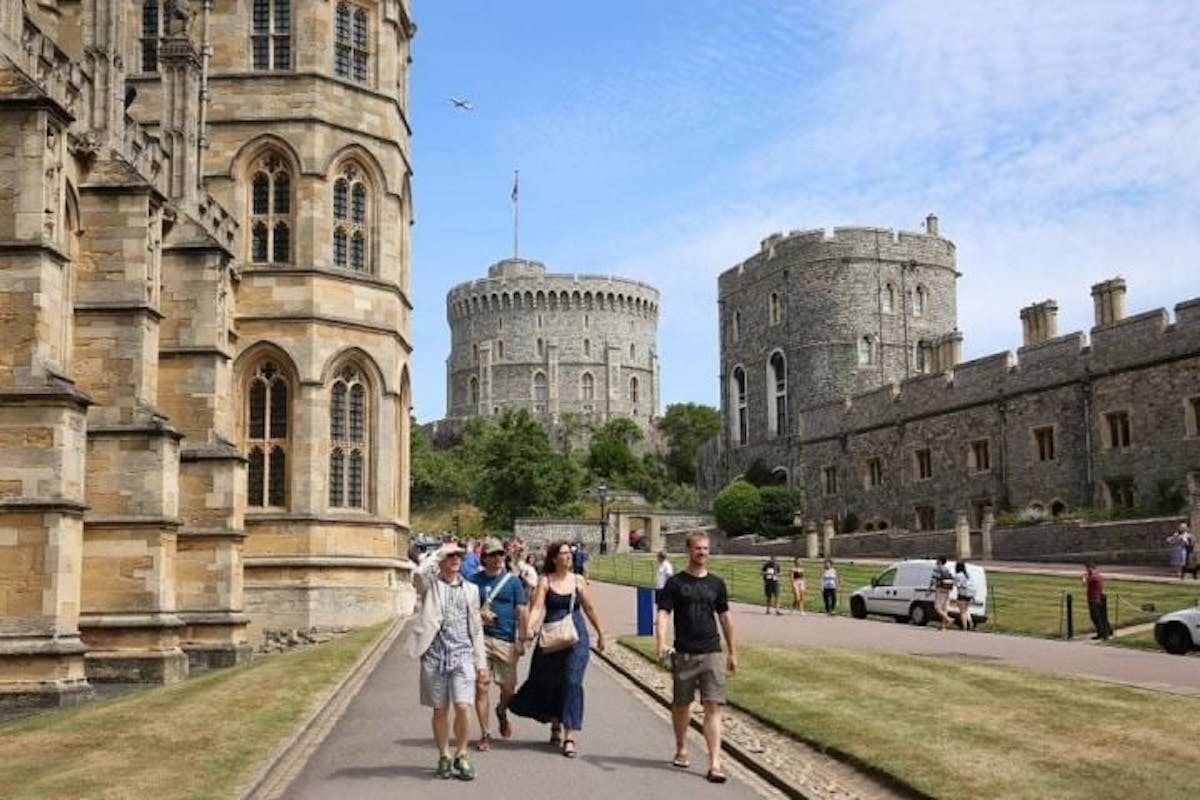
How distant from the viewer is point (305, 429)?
2831 centimetres

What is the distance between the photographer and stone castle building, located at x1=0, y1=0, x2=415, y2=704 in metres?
16.8

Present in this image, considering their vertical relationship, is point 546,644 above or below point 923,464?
below

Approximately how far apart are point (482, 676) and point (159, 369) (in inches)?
564

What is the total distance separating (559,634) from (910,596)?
66.6 feet

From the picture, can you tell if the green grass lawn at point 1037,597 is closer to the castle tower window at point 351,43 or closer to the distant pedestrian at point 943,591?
the distant pedestrian at point 943,591

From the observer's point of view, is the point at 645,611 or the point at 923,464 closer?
the point at 645,611

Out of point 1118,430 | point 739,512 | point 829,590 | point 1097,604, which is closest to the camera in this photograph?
point 1097,604

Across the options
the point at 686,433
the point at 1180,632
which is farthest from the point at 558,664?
the point at 686,433

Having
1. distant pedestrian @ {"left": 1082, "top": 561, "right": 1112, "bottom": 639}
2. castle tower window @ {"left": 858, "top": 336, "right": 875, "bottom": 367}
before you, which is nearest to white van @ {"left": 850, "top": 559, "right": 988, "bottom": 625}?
distant pedestrian @ {"left": 1082, "top": 561, "right": 1112, "bottom": 639}

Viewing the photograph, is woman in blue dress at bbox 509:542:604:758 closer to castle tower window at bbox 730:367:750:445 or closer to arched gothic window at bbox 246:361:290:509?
arched gothic window at bbox 246:361:290:509

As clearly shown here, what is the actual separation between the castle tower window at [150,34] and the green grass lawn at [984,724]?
61.9 ft

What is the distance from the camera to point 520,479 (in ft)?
251

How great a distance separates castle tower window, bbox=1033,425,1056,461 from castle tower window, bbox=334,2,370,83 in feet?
96.0

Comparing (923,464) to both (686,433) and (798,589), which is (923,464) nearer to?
(798,589)
